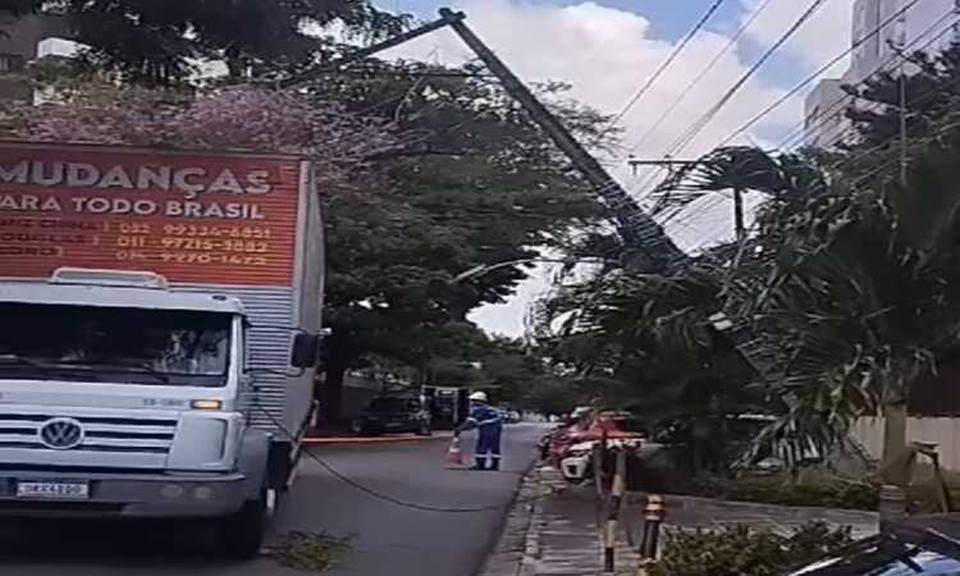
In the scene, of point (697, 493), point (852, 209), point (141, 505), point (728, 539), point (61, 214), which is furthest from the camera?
point (697, 493)

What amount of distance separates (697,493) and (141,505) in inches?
317

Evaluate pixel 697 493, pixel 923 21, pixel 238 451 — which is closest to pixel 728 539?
pixel 238 451

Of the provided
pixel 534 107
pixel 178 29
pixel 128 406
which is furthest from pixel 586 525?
pixel 534 107

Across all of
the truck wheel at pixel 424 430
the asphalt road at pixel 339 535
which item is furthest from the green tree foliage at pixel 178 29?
the truck wheel at pixel 424 430

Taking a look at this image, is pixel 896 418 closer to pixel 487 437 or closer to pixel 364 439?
pixel 487 437

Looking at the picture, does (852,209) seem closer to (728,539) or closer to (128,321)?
(728,539)

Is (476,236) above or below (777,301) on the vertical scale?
above

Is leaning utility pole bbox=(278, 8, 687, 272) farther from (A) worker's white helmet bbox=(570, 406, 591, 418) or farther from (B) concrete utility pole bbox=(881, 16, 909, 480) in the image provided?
(B) concrete utility pole bbox=(881, 16, 909, 480)

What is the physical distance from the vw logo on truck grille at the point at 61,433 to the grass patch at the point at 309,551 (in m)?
2.13

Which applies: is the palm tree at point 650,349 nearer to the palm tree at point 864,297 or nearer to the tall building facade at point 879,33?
the palm tree at point 864,297

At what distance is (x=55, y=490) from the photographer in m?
12.9

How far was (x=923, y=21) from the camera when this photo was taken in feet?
177

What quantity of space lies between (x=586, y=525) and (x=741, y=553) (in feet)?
27.1

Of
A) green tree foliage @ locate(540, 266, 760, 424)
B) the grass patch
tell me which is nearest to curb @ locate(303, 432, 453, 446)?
green tree foliage @ locate(540, 266, 760, 424)
